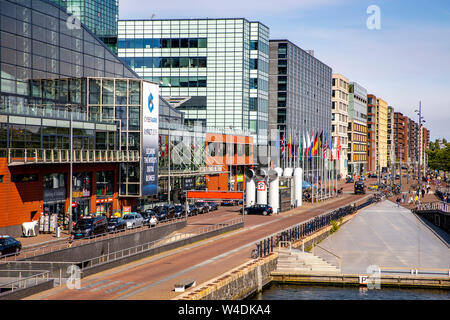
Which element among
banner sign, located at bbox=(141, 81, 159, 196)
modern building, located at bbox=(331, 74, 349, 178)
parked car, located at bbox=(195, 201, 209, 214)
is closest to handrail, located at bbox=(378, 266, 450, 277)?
banner sign, located at bbox=(141, 81, 159, 196)

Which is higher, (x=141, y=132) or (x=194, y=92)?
(x=194, y=92)

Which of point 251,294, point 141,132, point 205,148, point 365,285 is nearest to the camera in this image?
point 251,294

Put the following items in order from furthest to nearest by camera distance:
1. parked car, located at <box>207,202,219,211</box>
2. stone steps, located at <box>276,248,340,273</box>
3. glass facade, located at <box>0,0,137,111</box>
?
parked car, located at <box>207,202,219,211</box> → glass facade, located at <box>0,0,137,111</box> → stone steps, located at <box>276,248,340,273</box>

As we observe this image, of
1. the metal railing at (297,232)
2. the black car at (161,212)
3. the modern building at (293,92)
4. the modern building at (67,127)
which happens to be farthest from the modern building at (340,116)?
the black car at (161,212)

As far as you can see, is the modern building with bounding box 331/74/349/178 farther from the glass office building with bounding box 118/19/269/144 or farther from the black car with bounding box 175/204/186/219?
the black car with bounding box 175/204/186/219

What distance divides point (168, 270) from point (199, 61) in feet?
269

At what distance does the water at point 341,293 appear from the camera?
37.3m

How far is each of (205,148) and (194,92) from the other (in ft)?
79.5

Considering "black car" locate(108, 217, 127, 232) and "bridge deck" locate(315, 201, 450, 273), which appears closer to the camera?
"bridge deck" locate(315, 201, 450, 273)

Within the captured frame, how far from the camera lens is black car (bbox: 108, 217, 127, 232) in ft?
166

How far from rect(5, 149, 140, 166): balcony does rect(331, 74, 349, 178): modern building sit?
127 m
